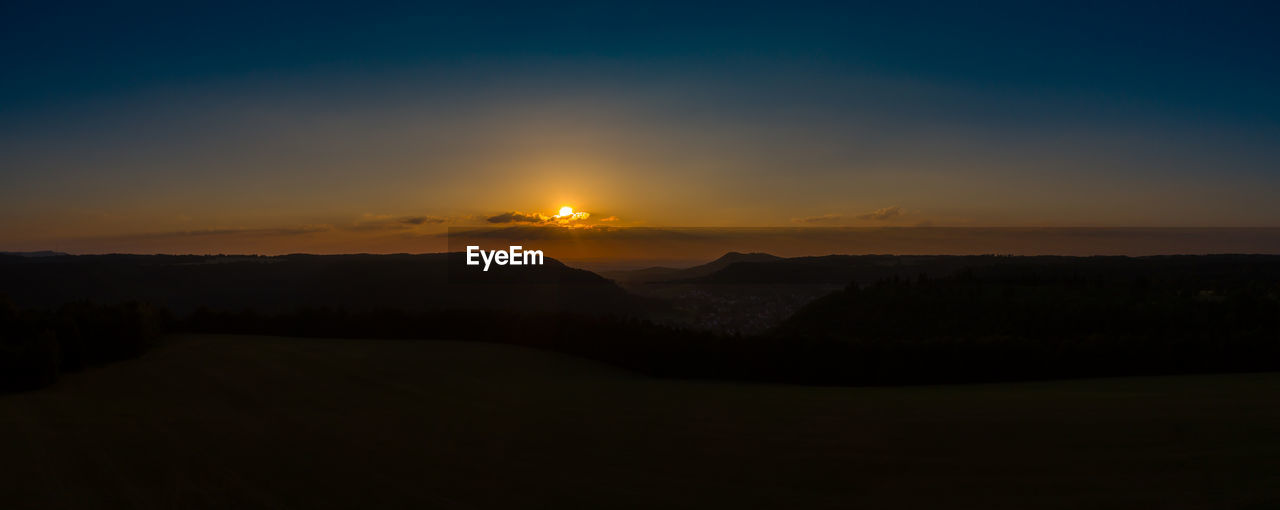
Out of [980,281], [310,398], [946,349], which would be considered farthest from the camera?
[980,281]

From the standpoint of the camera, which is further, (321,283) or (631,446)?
(321,283)

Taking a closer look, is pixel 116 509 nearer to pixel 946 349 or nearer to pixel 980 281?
pixel 946 349

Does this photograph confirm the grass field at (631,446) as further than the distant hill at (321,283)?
No

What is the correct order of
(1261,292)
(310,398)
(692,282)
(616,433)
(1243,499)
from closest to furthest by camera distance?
(1243,499), (616,433), (310,398), (1261,292), (692,282)

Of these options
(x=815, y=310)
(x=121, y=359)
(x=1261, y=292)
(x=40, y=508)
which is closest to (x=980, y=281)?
(x=815, y=310)
